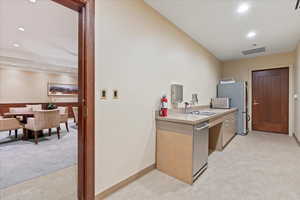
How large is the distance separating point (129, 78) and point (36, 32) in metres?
2.77

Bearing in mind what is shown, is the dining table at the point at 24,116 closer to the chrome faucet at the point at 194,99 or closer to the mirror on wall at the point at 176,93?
the mirror on wall at the point at 176,93

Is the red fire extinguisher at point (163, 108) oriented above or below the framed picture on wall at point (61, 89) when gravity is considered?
below

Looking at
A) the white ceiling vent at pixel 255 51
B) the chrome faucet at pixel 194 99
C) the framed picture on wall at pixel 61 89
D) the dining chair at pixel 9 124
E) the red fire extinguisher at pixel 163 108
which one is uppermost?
the white ceiling vent at pixel 255 51

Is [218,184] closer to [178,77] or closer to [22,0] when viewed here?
[178,77]

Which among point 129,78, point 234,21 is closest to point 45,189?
point 129,78

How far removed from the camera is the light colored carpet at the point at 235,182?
1.67 metres

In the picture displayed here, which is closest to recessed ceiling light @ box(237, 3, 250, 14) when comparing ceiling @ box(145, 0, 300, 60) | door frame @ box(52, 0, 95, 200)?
ceiling @ box(145, 0, 300, 60)

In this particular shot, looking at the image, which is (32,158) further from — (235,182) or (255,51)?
(255,51)

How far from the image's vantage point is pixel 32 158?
267cm

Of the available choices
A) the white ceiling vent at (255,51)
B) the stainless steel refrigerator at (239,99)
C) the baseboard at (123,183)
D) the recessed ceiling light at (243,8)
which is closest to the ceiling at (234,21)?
the recessed ceiling light at (243,8)

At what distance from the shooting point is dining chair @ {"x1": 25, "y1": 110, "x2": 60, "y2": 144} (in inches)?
137

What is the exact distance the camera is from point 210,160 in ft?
8.70

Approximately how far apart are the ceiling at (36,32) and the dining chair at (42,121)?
180cm

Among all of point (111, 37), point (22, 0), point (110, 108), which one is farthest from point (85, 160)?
point (22, 0)
